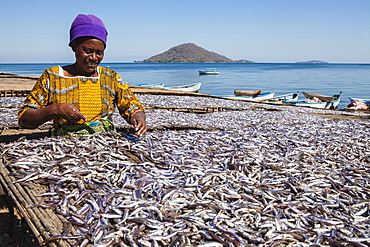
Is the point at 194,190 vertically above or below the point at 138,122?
below

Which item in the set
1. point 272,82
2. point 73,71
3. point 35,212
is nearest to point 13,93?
point 73,71

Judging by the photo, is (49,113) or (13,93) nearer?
(49,113)

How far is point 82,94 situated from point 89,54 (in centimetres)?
51

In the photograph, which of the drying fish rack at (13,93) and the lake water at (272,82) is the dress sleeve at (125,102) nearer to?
the drying fish rack at (13,93)

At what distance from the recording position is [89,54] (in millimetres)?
3480

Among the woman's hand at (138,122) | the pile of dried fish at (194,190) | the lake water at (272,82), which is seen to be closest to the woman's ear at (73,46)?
the woman's hand at (138,122)

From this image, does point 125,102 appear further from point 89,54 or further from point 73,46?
point 73,46

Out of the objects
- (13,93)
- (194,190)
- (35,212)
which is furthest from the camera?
(13,93)

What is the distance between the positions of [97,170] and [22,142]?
4.47 feet

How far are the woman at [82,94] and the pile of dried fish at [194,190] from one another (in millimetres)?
306

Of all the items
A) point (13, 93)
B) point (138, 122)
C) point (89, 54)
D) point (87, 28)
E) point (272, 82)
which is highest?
point (87, 28)

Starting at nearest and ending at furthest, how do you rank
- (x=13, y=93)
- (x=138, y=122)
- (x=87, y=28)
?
(x=87, y=28), (x=138, y=122), (x=13, y=93)

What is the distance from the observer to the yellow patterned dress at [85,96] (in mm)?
3553

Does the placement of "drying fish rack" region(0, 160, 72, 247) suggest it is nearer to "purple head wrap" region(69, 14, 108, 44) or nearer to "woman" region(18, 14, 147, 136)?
"woman" region(18, 14, 147, 136)
